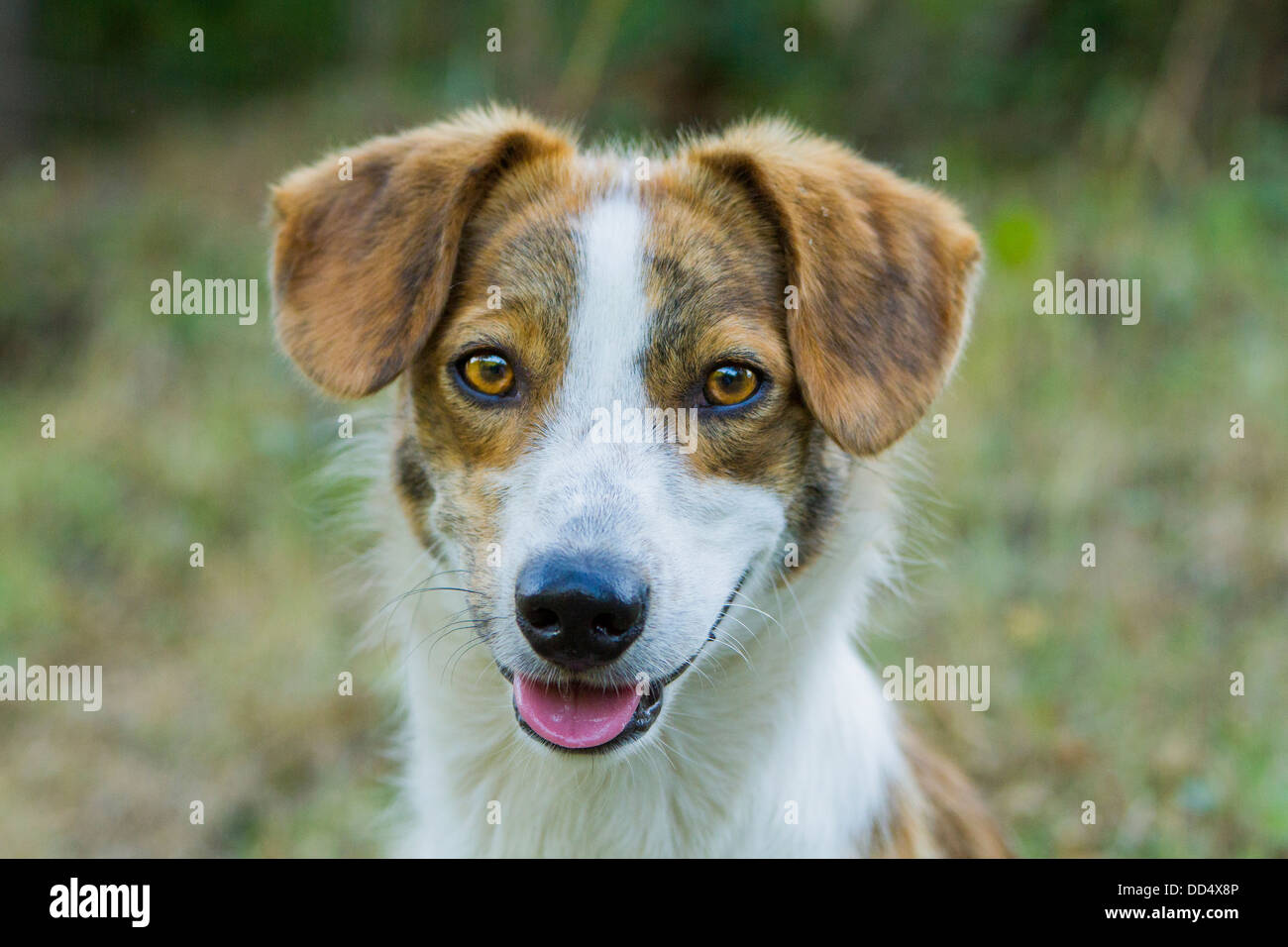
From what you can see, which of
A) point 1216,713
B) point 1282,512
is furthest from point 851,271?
point 1282,512

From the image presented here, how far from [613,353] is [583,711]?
0.91 m

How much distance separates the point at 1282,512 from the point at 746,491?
4.25m

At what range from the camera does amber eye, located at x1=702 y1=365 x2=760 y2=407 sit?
11.1 ft

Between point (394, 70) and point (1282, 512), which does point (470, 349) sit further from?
point (394, 70)

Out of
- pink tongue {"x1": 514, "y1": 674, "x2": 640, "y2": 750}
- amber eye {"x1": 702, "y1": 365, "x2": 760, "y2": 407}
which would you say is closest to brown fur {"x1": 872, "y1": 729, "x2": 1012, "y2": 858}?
pink tongue {"x1": 514, "y1": 674, "x2": 640, "y2": 750}

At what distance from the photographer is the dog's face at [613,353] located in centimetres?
314

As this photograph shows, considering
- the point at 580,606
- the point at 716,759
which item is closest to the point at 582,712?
the point at 580,606

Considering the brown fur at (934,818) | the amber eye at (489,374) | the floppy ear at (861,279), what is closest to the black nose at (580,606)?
the amber eye at (489,374)

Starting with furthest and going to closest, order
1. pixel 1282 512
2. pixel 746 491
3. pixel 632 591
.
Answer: pixel 1282 512 < pixel 746 491 < pixel 632 591

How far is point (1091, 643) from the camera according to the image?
19.3 ft

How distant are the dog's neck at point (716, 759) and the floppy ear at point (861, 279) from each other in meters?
0.40

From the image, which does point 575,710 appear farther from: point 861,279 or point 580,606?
point 861,279

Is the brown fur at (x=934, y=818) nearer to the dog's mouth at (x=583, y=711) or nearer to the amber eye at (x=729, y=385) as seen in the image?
the dog's mouth at (x=583, y=711)

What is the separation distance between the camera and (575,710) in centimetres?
321
